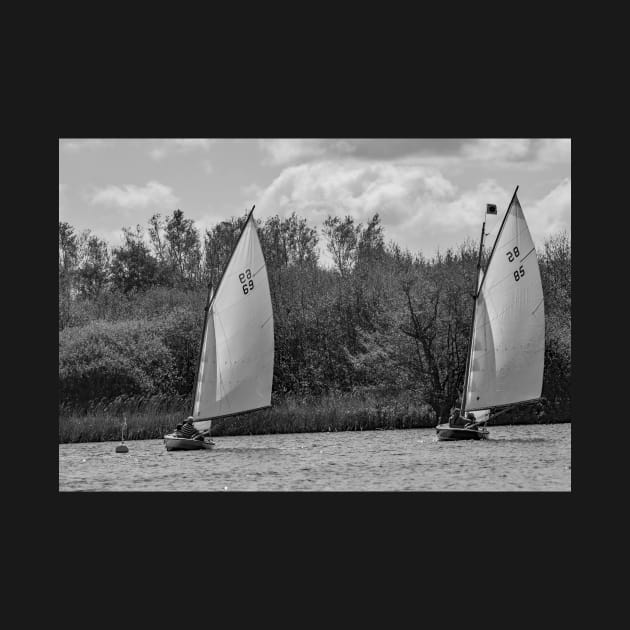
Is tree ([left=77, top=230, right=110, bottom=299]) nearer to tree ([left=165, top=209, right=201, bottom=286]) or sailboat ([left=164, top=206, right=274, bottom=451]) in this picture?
tree ([left=165, top=209, right=201, bottom=286])

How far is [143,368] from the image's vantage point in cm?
3862

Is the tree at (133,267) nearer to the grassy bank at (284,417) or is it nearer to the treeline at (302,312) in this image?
the treeline at (302,312)

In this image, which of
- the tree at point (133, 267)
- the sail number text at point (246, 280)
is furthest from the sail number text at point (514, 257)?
the tree at point (133, 267)

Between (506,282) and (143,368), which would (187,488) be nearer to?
(506,282)

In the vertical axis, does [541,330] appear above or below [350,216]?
below

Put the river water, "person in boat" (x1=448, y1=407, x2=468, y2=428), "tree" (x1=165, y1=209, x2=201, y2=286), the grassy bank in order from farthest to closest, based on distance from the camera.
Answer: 1. "tree" (x1=165, y1=209, x2=201, y2=286)
2. the grassy bank
3. "person in boat" (x1=448, y1=407, x2=468, y2=428)
4. the river water

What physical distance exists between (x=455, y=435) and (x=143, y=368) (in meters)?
14.9

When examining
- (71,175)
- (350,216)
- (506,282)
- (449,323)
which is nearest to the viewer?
(71,175)

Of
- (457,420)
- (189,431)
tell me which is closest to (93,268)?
(189,431)

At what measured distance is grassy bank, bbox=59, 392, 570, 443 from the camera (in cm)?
3173

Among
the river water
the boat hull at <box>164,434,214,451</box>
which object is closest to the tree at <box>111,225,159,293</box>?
the river water

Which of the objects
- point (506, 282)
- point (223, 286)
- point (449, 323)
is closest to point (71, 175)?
point (223, 286)

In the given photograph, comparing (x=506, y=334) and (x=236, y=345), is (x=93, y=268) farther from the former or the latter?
(x=506, y=334)

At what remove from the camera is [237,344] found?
25891 millimetres
